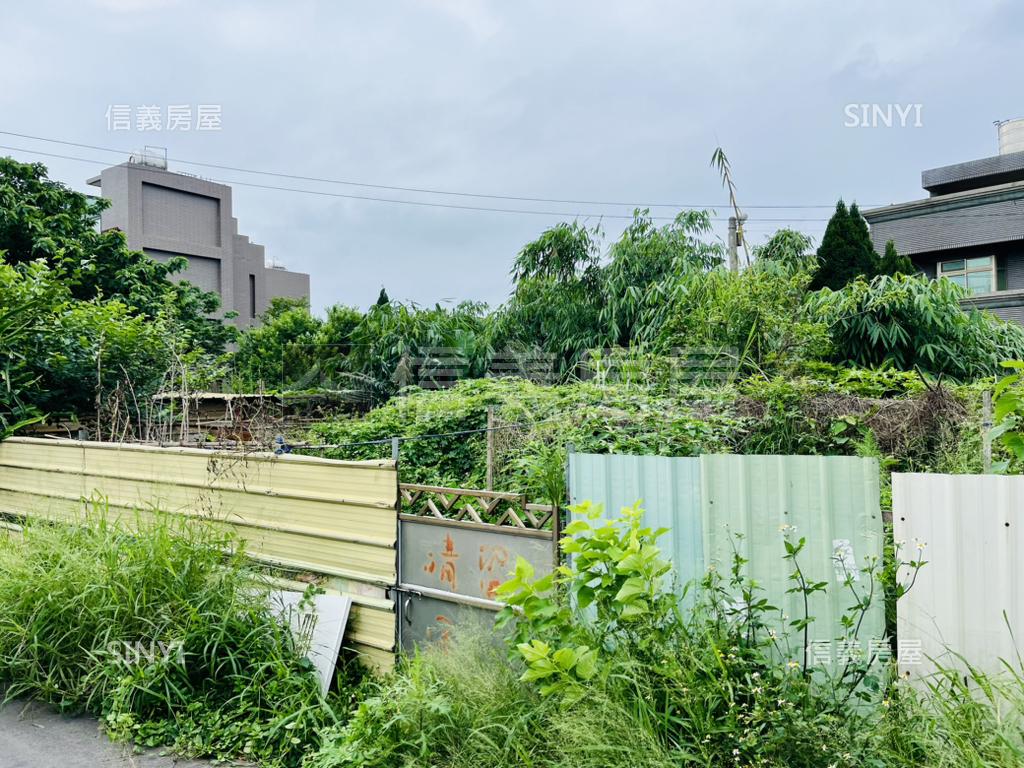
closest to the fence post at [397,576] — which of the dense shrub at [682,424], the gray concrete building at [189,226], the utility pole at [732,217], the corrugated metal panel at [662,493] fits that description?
the dense shrub at [682,424]

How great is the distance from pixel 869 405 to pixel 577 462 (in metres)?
2.98

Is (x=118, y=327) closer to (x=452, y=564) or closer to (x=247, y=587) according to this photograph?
(x=247, y=587)

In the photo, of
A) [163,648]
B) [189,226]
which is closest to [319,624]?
[163,648]

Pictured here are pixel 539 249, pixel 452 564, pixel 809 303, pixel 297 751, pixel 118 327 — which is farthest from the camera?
pixel 539 249

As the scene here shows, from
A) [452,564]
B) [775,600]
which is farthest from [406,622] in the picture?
[775,600]

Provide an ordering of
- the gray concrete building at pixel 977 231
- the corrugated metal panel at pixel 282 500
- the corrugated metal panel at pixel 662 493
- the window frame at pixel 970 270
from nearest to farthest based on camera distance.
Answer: the corrugated metal panel at pixel 662 493 → the corrugated metal panel at pixel 282 500 → the gray concrete building at pixel 977 231 → the window frame at pixel 970 270

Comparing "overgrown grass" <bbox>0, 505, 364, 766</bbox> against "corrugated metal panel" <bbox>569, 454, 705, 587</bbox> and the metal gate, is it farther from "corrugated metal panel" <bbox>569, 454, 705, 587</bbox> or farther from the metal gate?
"corrugated metal panel" <bbox>569, 454, 705, 587</bbox>

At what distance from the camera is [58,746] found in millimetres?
3918

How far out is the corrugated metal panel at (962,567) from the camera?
9.47 feet

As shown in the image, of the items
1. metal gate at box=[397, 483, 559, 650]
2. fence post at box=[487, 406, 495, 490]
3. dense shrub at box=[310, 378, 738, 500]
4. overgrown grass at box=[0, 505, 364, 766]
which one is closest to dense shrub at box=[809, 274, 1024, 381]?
dense shrub at box=[310, 378, 738, 500]

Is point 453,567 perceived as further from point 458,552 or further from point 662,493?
point 662,493

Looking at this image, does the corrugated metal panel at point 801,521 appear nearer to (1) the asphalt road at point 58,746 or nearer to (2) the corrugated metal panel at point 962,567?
(2) the corrugated metal panel at point 962,567

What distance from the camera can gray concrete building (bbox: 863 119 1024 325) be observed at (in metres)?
17.9

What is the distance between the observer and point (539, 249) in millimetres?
15562
